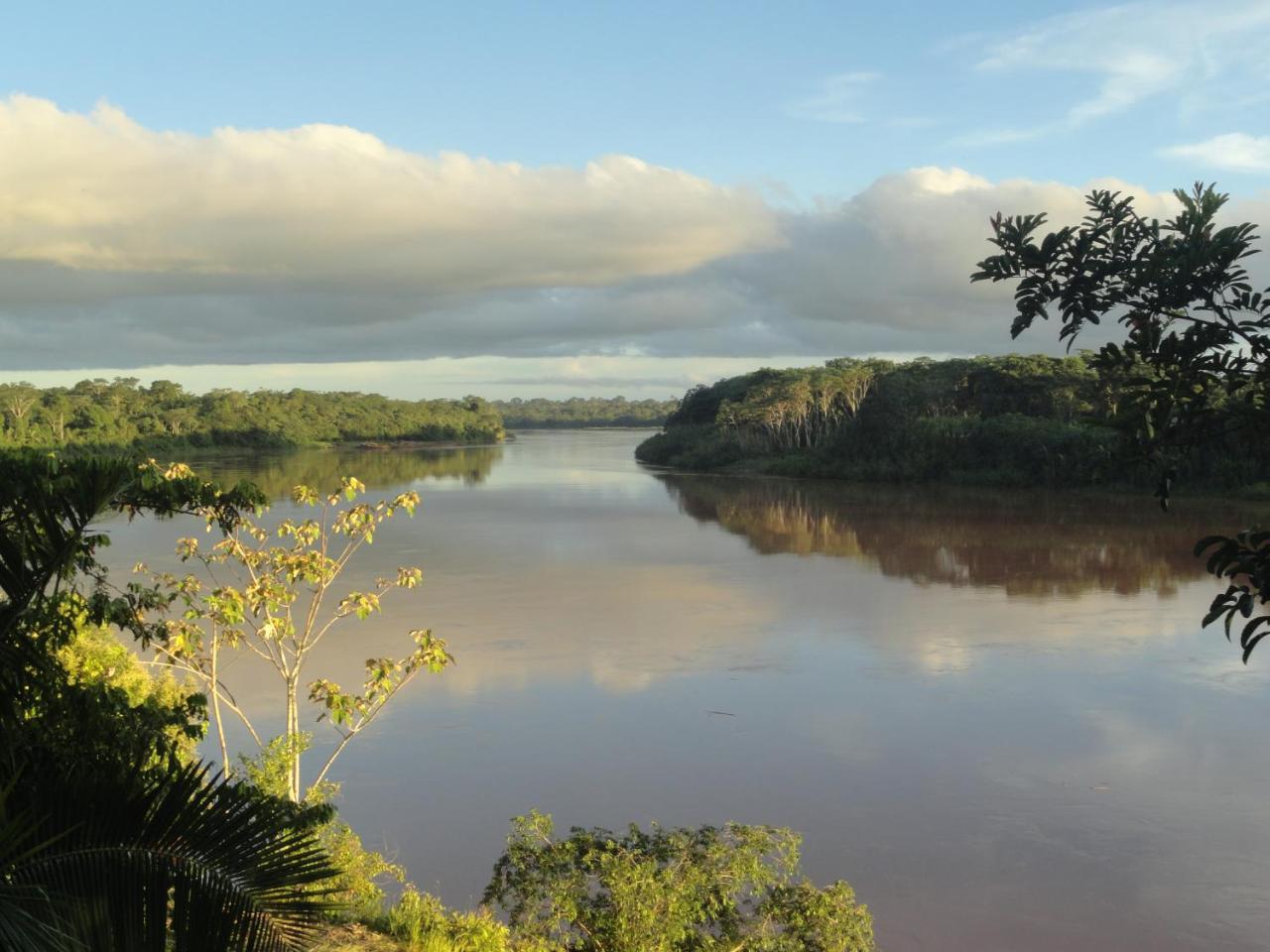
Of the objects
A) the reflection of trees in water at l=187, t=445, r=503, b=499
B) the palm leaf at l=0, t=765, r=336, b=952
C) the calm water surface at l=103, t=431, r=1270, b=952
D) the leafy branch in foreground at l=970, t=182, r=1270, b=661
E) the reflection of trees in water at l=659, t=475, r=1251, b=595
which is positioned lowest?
the calm water surface at l=103, t=431, r=1270, b=952

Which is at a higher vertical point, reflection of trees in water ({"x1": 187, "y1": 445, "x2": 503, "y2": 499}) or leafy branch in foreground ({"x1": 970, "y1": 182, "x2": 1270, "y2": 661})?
leafy branch in foreground ({"x1": 970, "y1": 182, "x2": 1270, "y2": 661})

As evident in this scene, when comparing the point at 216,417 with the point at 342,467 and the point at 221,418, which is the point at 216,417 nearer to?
the point at 221,418

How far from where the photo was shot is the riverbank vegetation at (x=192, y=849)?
10.6ft

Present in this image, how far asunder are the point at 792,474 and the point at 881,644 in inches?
1512

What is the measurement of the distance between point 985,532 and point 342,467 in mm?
42195

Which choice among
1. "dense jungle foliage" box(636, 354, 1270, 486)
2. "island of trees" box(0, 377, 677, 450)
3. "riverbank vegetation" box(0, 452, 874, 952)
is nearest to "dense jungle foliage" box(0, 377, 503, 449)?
"island of trees" box(0, 377, 677, 450)

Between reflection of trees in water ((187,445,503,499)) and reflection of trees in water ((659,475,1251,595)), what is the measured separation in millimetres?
15868

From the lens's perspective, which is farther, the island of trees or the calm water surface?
the island of trees

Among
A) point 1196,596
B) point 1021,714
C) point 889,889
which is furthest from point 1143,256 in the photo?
point 1196,596

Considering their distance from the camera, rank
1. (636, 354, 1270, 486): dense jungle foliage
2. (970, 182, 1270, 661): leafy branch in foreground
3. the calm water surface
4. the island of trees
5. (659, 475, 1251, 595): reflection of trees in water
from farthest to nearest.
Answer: the island of trees, (636, 354, 1270, 486): dense jungle foliage, (659, 475, 1251, 595): reflection of trees in water, the calm water surface, (970, 182, 1270, 661): leafy branch in foreground

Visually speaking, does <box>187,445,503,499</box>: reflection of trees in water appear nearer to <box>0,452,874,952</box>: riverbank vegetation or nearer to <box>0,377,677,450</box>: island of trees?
<box>0,377,677,450</box>: island of trees

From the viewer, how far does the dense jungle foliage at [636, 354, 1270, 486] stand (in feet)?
140

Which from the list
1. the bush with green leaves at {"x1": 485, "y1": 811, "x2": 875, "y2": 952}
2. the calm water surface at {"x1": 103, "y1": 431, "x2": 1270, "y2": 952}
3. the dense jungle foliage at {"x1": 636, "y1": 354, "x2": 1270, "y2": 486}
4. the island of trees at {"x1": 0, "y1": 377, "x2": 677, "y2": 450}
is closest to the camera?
the bush with green leaves at {"x1": 485, "y1": 811, "x2": 875, "y2": 952}

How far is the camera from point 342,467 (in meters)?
63.1
